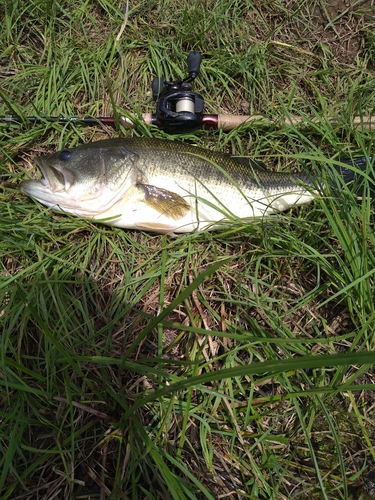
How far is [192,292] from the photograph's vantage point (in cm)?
232

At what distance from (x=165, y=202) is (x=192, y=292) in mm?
729

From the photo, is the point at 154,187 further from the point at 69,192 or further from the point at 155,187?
the point at 69,192

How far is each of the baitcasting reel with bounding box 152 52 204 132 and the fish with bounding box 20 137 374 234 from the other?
0.29 metres

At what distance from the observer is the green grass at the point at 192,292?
215cm

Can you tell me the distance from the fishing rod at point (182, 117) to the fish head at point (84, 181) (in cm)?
50

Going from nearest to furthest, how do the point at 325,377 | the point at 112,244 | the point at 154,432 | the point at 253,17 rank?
the point at 154,432 < the point at 325,377 < the point at 112,244 < the point at 253,17

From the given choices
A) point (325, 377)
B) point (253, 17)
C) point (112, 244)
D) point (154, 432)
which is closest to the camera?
point (154, 432)

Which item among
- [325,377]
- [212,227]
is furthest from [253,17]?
[325,377]

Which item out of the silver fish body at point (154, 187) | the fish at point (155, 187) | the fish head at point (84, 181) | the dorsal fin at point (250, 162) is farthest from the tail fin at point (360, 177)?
the fish head at point (84, 181)

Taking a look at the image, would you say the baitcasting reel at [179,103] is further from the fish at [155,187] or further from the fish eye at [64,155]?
the fish eye at [64,155]

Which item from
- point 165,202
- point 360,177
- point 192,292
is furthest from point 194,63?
point 192,292

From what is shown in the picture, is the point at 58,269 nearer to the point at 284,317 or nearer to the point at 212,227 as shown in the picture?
the point at 212,227

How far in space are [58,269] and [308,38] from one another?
328 centimetres

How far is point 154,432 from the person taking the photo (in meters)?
2.21
